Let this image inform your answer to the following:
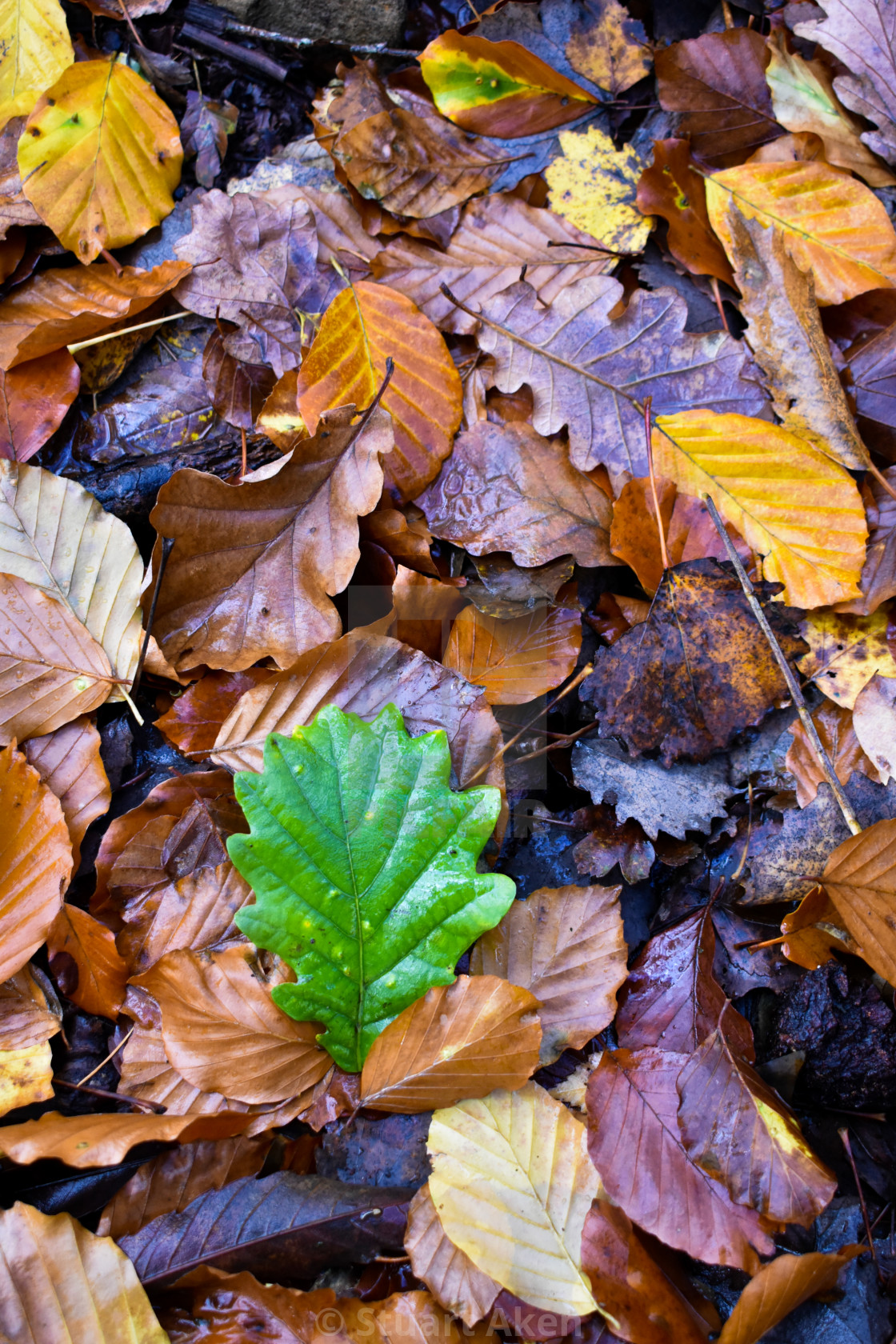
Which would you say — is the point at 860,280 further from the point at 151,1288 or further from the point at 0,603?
the point at 151,1288

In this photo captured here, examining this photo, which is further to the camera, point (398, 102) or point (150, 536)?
point (398, 102)

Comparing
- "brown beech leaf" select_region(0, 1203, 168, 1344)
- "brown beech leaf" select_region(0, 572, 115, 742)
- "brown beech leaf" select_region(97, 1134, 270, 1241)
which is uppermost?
"brown beech leaf" select_region(0, 572, 115, 742)

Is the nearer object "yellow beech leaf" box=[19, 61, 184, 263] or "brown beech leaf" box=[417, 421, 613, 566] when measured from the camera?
"brown beech leaf" box=[417, 421, 613, 566]

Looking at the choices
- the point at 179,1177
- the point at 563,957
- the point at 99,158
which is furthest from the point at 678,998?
the point at 99,158

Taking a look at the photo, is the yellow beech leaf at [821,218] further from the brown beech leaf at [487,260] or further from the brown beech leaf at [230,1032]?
the brown beech leaf at [230,1032]

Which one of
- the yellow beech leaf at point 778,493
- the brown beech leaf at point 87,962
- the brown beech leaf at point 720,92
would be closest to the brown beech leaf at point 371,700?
the brown beech leaf at point 87,962

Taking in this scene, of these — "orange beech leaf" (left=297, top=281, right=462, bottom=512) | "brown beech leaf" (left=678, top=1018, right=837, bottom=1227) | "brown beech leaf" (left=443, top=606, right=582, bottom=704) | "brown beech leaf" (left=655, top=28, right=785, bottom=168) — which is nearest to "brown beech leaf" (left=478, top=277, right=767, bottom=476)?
"orange beech leaf" (left=297, top=281, right=462, bottom=512)

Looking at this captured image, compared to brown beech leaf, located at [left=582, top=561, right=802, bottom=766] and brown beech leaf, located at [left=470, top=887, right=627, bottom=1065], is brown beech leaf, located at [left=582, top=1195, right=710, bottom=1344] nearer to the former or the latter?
brown beech leaf, located at [left=470, top=887, right=627, bottom=1065]

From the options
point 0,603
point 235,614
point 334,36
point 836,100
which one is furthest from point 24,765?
point 836,100
